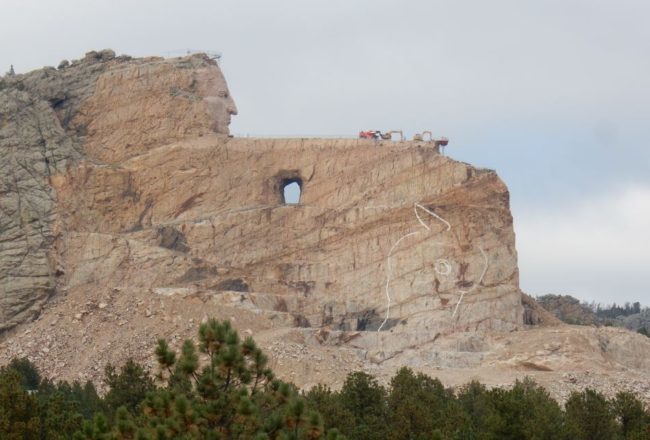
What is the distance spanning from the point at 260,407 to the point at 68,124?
1517 inches

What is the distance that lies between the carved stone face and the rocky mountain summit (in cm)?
8

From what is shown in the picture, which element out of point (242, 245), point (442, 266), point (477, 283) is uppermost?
point (242, 245)

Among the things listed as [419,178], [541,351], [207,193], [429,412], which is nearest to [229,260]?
[207,193]

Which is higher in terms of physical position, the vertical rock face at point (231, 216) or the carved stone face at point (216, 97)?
the carved stone face at point (216, 97)

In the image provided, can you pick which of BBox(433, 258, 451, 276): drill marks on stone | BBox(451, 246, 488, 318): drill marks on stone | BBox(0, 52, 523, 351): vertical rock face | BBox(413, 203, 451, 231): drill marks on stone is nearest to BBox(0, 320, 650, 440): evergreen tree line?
BBox(451, 246, 488, 318): drill marks on stone

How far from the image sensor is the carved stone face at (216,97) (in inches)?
2965

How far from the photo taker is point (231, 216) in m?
72.6

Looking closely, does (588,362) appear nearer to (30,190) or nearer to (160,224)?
(160,224)

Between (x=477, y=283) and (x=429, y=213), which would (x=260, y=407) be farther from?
(x=429, y=213)

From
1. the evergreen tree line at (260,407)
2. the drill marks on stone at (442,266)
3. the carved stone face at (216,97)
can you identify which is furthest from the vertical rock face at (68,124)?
the drill marks on stone at (442,266)

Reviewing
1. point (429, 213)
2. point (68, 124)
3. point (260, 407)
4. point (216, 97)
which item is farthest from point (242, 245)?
point (260, 407)

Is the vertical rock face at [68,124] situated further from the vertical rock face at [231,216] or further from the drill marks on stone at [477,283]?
the drill marks on stone at [477,283]

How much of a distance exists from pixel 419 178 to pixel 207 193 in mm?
8992

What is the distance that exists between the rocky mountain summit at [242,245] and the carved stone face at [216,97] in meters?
0.08
